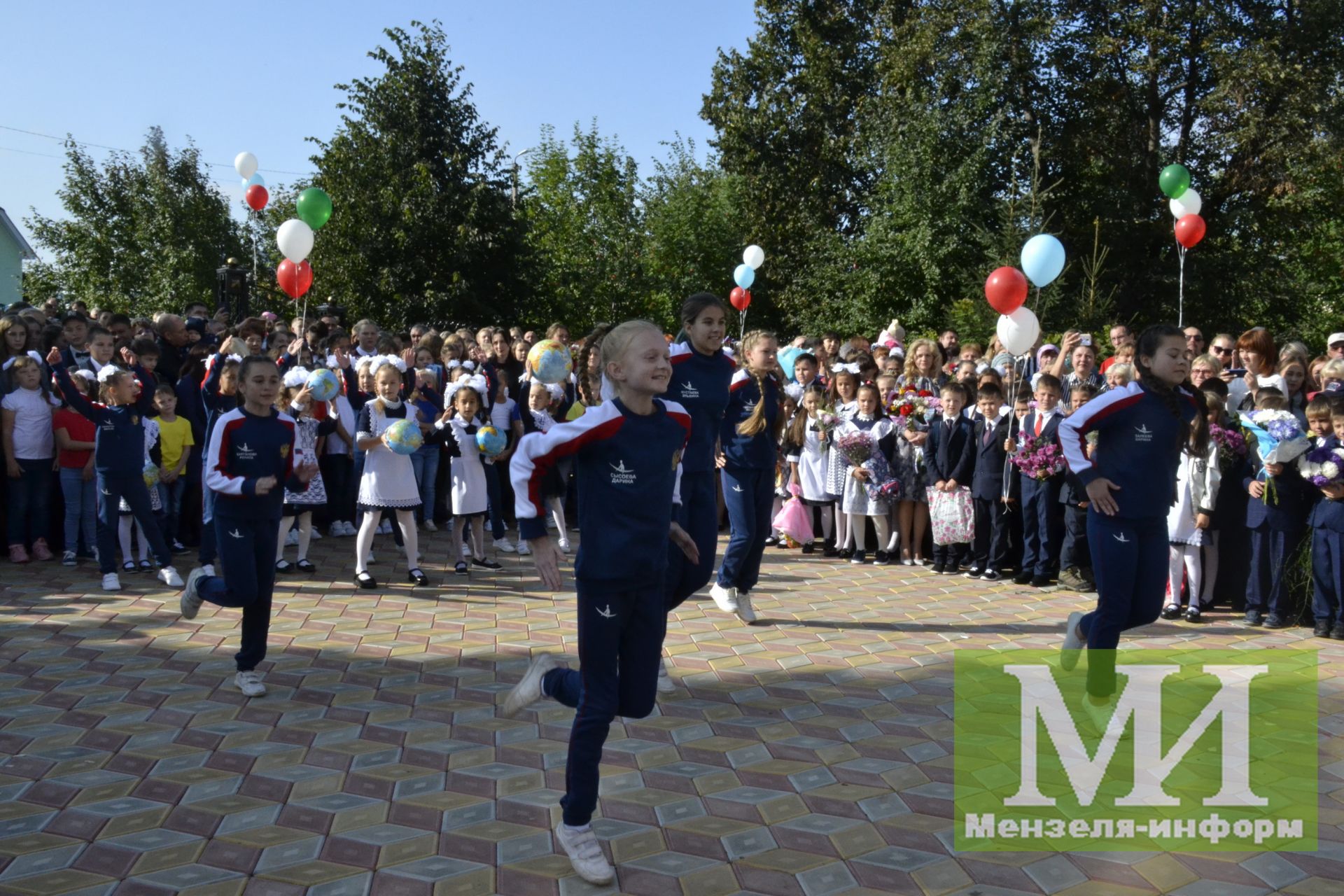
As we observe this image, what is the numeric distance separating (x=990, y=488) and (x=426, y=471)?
5728mm

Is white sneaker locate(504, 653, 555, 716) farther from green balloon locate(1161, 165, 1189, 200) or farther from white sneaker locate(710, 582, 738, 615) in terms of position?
green balloon locate(1161, 165, 1189, 200)

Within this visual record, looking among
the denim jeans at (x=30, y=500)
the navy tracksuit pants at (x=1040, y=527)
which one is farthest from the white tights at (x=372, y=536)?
the navy tracksuit pants at (x=1040, y=527)

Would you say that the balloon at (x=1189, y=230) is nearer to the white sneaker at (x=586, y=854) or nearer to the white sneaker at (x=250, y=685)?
the white sneaker at (x=250, y=685)

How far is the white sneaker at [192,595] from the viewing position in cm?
638

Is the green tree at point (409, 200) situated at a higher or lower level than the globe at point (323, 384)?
higher

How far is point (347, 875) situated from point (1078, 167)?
2819cm

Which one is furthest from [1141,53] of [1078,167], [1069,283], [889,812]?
[889,812]

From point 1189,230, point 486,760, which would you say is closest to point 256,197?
point 1189,230

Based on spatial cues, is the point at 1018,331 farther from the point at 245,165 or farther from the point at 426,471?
the point at 245,165

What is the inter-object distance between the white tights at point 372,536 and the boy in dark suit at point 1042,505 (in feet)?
16.7

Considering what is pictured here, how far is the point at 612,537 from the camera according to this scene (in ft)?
13.1

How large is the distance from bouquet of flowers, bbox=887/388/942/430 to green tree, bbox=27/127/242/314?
1077 inches

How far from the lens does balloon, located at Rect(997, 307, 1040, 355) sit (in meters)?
10.9

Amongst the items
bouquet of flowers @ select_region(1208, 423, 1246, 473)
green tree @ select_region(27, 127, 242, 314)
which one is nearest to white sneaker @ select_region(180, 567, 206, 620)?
bouquet of flowers @ select_region(1208, 423, 1246, 473)
